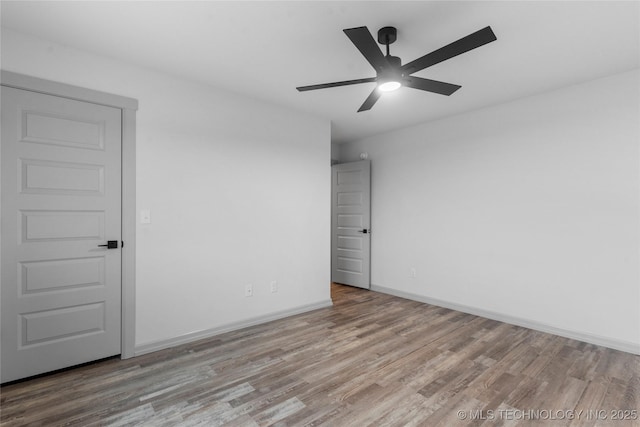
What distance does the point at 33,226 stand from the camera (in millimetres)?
2379

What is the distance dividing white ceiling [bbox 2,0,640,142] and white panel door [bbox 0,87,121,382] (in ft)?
2.07

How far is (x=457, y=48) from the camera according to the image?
6.21 ft

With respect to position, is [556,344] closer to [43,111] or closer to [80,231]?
[80,231]

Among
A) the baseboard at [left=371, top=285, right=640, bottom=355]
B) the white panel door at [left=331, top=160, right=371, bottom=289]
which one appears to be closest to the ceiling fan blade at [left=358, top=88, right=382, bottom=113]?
the white panel door at [left=331, top=160, right=371, bottom=289]

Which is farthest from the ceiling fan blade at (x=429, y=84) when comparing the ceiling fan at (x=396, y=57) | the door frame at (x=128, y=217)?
the door frame at (x=128, y=217)

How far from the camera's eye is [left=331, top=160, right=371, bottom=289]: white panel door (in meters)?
5.22

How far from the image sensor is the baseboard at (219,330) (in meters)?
2.86

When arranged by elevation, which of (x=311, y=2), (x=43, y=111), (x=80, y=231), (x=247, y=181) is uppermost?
(x=311, y=2)

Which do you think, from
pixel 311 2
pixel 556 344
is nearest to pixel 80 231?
pixel 311 2

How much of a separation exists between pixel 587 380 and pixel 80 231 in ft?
13.7

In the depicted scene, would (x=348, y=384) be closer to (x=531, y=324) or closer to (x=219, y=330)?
(x=219, y=330)

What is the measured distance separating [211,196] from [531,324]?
3778 mm

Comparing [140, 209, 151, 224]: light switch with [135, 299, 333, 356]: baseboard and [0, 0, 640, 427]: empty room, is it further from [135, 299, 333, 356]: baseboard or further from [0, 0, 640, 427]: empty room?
[135, 299, 333, 356]: baseboard

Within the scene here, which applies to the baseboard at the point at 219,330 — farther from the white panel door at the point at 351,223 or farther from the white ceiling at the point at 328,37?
the white ceiling at the point at 328,37
